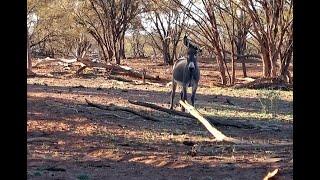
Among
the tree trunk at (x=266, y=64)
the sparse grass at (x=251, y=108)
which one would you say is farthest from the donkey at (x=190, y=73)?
the tree trunk at (x=266, y=64)

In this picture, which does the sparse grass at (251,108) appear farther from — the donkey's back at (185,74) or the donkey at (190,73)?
the donkey's back at (185,74)

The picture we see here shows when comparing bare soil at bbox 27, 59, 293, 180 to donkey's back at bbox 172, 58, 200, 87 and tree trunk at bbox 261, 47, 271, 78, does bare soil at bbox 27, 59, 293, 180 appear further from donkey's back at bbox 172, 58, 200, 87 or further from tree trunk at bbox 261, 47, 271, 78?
tree trunk at bbox 261, 47, 271, 78

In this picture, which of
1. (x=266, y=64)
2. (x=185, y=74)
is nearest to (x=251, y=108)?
(x=185, y=74)

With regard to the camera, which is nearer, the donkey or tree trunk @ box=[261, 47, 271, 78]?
the donkey

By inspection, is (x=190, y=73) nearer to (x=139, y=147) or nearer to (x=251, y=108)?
(x=251, y=108)

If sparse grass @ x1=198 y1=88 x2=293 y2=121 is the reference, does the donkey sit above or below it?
above

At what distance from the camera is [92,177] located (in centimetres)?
603

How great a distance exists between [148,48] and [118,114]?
6056 centimetres

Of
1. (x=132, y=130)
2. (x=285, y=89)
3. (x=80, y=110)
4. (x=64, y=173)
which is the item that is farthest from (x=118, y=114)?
(x=285, y=89)

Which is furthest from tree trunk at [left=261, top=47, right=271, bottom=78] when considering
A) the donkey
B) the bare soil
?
the donkey

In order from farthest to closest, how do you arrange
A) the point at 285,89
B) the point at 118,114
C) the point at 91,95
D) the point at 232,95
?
the point at 285,89, the point at 232,95, the point at 91,95, the point at 118,114

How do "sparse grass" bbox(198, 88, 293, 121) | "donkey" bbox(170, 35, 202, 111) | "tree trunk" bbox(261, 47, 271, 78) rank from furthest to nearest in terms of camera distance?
"tree trunk" bbox(261, 47, 271, 78) → "sparse grass" bbox(198, 88, 293, 121) → "donkey" bbox(170, 35, 202, 111)
